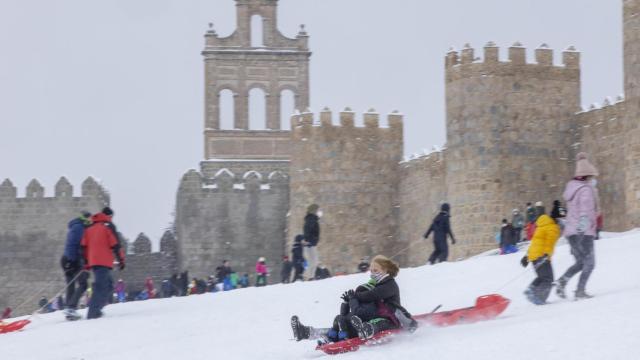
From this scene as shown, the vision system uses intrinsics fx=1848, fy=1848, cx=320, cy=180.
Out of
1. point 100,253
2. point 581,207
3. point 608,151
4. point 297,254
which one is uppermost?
point 608,151

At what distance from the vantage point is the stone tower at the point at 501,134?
30.9m

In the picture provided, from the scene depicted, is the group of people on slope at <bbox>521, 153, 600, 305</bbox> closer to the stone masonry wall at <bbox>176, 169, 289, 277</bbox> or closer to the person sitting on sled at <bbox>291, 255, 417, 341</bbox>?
the person sitting on sled at <bbox>291, 255, 417, 341</bbox>

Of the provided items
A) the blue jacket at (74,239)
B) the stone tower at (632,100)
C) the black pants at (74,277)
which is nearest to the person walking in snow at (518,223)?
the stone tower at (632,100)

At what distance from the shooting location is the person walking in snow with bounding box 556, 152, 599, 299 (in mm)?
15094

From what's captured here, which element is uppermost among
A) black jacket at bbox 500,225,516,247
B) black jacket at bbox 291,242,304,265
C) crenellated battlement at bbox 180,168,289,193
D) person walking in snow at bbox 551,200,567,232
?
crenellated battlement at bbox 180,168,289,193

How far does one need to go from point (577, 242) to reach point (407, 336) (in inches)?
82.2

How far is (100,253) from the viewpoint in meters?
17.8

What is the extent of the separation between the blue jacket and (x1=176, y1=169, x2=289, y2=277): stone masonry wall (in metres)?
20.8

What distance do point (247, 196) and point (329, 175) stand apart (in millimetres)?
4912

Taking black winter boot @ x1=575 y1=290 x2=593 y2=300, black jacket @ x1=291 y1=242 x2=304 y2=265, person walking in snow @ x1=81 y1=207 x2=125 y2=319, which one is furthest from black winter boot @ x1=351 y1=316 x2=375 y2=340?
black jacket @ x1=291 y1=242 x2=304 y2=265

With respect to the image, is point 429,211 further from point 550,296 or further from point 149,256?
point 550,296

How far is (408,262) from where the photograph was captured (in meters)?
35.4

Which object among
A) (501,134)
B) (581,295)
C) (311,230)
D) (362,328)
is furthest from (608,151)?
(362,328)

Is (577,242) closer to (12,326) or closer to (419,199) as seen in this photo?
(12,326)
